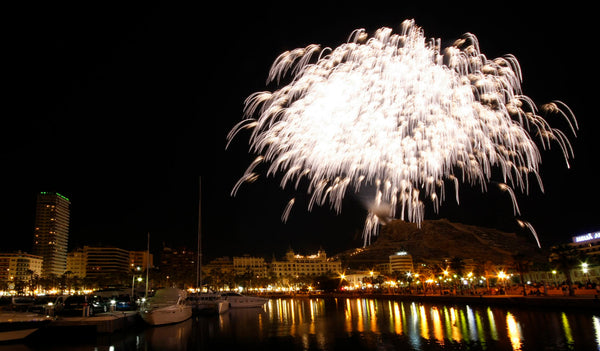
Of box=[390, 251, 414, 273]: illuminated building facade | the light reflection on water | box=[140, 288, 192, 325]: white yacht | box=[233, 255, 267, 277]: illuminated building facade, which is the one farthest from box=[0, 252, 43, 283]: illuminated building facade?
the light reflection on water

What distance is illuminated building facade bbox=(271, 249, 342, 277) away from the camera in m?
180

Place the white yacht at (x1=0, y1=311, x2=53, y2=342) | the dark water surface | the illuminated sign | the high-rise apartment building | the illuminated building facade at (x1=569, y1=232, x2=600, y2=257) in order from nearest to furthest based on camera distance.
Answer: the dark water surface < the white yacht at (x1=0, y1=311, x2=53, y2=342) < the illuminated building facade at (x1=569, y1=232, x2=600, y2=257) < the illuminated sign < the high-rise apartment building

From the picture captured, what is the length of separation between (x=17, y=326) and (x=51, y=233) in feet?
592

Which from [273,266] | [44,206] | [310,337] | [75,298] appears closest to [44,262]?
[44,206]

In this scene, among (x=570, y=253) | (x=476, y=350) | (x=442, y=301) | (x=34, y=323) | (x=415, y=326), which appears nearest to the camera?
(x=476, y=350)

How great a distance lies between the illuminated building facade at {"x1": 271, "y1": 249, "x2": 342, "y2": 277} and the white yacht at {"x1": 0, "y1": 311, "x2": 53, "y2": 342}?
6197 inches

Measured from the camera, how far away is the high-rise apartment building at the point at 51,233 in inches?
6900

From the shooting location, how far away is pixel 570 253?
45.2 meters

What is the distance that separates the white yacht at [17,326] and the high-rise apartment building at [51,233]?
171m

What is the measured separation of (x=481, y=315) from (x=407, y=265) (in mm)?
149634

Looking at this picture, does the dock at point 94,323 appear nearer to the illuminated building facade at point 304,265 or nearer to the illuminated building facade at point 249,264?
the illuminated building facade at point 304,265

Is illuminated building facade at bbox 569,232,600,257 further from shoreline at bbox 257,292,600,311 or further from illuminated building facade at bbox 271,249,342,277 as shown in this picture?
illuminated building facade at bbox 271,249,342,277

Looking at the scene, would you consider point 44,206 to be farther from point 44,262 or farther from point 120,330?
point 120,330

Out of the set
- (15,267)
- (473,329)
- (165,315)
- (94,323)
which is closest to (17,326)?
(94,323)
